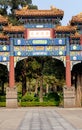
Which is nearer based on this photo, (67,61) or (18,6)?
(67,61)

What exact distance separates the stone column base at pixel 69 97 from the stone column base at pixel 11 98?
4042 millimetres

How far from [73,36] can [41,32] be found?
8.98 feet

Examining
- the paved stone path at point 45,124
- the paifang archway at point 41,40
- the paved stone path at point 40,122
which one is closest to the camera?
the paved stone path at point 45,124

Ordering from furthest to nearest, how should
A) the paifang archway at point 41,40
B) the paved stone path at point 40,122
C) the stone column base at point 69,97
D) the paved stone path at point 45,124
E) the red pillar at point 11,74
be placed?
1. the paifang archway at point 41,40
2. the red pillar at point 11,74
3. the stone column base at point 69,97
4. the paved stone path at point 40,122
5. the paved stone path at point 45,124

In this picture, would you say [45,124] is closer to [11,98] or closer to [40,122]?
[40,122]

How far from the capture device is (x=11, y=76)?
31125 millimetres

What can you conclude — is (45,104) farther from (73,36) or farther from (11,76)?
(73,36)

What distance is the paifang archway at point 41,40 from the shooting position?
31.7 m

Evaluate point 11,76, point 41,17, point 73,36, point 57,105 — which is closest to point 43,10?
point 41,17

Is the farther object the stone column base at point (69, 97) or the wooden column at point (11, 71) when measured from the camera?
the wooden column at point (11, 71)

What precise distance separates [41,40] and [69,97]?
5243 mm

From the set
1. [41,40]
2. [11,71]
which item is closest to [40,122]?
[11,71]

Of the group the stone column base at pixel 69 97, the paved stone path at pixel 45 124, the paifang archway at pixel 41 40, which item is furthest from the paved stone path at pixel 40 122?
the paifang archway at pixel 41 40

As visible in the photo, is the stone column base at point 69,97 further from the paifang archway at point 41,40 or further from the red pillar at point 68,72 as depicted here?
the paifang archway at point 41,40
